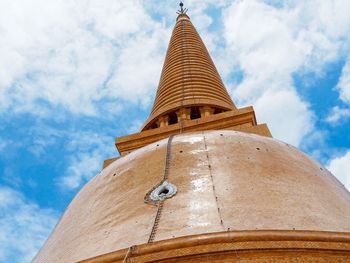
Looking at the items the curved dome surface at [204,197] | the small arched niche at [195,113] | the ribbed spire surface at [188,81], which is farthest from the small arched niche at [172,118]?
the curved dome surface at [204,197]

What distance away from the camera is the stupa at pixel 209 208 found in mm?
4859

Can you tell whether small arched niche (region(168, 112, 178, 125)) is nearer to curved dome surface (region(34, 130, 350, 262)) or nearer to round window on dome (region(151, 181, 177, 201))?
curved dome surface (region(34, 130, 350, 262))

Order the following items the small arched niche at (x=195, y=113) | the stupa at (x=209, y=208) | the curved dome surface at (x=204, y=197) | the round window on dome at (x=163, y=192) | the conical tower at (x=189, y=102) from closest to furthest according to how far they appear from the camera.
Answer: the stupa at (x=209, y=208), the curved dome surface at (x=204, y=197), the round window on dome at (x=163, y=192), the conical tower at (x=189, y=102), the small arched niche at (x=195, y=113)

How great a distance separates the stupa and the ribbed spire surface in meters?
4.30

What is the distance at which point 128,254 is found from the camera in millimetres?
4996

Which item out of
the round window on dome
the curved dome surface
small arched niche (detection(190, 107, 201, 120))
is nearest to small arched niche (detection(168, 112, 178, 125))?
small arched niche (detection(190, 107, 201, 120))

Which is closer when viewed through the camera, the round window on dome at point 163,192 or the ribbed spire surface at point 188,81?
the round window on dome at point 163,192

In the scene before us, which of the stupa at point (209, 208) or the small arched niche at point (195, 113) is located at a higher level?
the small arched niche at point (195, 113)

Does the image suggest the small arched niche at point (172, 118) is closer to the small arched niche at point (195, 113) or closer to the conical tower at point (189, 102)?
the conical tower at point (189, 102)

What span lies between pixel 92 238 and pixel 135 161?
188 cm

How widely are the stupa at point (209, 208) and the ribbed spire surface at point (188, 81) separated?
4.30 m

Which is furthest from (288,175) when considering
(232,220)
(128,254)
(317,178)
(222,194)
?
(128,254)

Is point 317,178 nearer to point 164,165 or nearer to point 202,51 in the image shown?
point 164,165

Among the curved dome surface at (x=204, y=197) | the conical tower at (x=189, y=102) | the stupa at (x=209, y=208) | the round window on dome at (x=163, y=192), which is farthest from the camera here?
the conical tower at (x=189, y=102)
